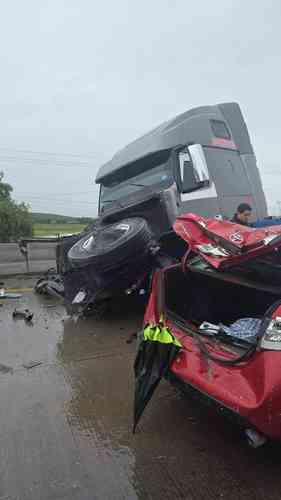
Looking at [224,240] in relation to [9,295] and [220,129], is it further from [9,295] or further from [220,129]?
[9,295]

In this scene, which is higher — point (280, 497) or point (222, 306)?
point (222, 306)

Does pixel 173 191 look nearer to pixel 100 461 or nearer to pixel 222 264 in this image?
pixel 222 264

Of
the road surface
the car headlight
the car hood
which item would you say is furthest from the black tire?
the road surface

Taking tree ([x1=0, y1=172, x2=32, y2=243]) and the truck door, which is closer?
the truck door

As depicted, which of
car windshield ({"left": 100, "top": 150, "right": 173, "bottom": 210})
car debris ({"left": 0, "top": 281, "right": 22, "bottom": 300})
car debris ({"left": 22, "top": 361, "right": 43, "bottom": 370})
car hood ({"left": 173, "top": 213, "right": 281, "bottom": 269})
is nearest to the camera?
car hood ({"left": 173, "top": 213, "right": 281, "bottom": 269})

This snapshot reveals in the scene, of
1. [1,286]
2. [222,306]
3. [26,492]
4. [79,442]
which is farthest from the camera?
[1,286]

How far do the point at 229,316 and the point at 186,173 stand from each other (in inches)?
110

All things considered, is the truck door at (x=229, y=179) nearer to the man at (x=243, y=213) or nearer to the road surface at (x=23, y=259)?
the man at (x=243, y=213)

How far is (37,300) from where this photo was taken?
691cm

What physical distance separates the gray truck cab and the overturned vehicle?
12mm

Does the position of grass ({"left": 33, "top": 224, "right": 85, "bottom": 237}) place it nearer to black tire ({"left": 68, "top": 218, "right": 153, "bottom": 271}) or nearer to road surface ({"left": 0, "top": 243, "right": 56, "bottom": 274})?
road surface ({"left": 0, "top": 243, "right": 56, "bottom": 274})

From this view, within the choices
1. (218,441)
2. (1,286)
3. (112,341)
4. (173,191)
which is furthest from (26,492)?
(1,286)

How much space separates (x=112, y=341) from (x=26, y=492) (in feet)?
8.06

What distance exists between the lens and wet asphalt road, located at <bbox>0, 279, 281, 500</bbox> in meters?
2.11
